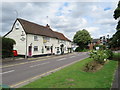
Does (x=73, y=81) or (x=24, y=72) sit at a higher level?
(x=73, y=81)

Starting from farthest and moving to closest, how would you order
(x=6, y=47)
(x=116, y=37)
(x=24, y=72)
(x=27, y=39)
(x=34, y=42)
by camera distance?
(x=34, y=42)
(x=27, y=39)
(x=116, y=37)
(x=6, y=47)
(x=24, y=72)

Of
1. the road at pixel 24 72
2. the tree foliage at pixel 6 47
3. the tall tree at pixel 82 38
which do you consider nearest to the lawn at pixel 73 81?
the road at pixel 24 72

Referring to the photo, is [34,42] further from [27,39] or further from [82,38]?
[82,38]

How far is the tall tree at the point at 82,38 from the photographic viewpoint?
6412cm

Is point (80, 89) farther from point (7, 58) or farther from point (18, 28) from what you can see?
point (18, 28)

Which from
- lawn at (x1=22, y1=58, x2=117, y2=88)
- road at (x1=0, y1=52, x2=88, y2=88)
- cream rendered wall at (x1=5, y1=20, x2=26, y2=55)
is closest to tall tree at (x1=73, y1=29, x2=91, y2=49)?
cream rendered wall at (x1=5, y1=20, x2=26, y2=55)

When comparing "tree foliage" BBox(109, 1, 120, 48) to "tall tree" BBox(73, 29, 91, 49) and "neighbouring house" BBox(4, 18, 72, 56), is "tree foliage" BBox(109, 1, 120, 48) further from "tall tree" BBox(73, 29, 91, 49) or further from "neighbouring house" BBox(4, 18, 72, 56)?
"tall tree" BBox(73, 29, 91, 49)

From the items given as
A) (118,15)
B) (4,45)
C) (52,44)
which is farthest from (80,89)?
(52,44)

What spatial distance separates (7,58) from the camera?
816 inches

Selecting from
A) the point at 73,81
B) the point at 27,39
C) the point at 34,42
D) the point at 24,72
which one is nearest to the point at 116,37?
the point at 73,81

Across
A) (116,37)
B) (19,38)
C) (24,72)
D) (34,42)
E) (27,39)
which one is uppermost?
(19,38)

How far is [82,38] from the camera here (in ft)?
210

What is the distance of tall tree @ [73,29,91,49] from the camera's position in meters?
64.1

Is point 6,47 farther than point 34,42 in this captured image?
No
